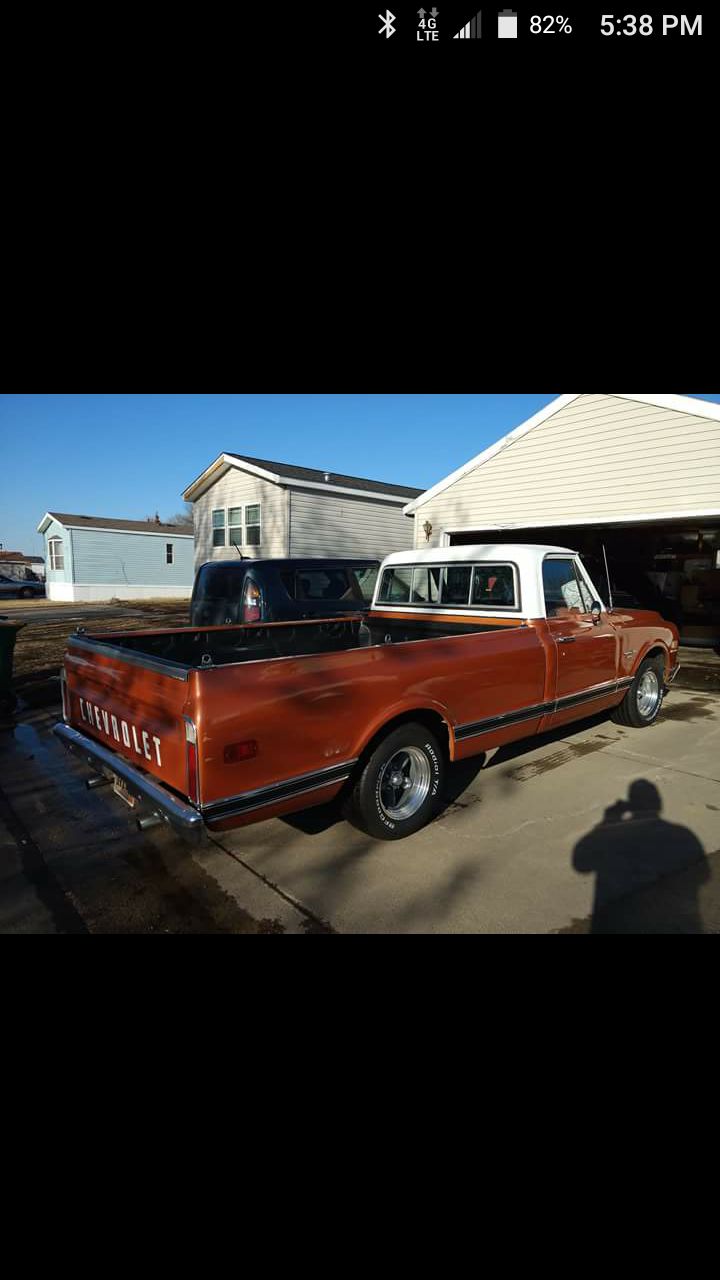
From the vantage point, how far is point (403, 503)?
18672mm

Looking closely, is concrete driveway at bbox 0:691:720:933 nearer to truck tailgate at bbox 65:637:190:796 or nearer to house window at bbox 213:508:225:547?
truck tailgate at bbox 65:637:190:796

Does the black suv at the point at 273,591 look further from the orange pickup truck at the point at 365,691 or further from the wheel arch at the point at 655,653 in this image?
the wheel arch at the point at 655,653

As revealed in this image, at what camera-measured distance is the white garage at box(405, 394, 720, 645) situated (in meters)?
8.59

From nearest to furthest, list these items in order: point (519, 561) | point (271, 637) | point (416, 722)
A: point (416, 722) < point (519, 561) < point (271, 637)

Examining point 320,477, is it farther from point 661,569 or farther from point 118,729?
point 118,729

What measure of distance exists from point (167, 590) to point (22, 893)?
30045 millimetres

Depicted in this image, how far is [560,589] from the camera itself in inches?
202

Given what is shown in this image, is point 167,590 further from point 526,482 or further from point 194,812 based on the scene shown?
point 194,812

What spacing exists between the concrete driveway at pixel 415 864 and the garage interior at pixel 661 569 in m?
9.07

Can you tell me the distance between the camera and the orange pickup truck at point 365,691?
8.73 feet

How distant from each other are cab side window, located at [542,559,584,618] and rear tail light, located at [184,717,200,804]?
10.7 feet

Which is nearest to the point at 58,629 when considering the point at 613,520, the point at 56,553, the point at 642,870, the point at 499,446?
the point at 499,446
